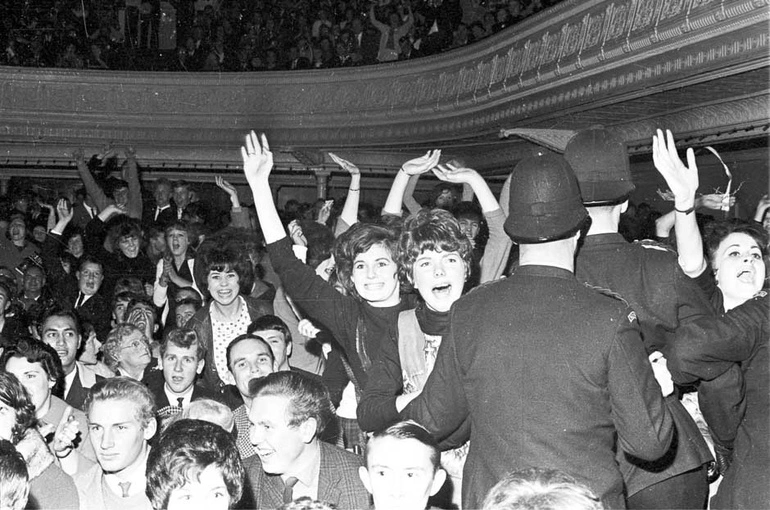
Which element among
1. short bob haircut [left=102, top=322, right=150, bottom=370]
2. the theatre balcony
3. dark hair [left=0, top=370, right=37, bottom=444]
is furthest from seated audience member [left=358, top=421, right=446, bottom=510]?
the theatre balcony

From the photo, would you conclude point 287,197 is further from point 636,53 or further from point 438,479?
point 438,479

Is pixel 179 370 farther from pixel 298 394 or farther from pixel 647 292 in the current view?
pixel 647 292

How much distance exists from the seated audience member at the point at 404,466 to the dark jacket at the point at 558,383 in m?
0.28

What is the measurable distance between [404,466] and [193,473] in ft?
2.06

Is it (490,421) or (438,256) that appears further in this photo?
(438,256)

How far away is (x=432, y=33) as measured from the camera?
12.3 metres

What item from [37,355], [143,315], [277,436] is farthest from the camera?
[143,315]

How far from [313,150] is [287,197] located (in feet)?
4.58

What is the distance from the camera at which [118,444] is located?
11.2 ft

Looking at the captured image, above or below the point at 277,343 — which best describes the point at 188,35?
above

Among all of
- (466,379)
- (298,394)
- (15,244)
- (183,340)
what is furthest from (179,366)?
(15,244)

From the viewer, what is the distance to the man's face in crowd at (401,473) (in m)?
2.72

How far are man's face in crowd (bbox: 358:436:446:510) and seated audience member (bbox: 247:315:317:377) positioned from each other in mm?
2007

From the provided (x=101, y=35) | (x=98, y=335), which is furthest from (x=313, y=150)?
(x=98, y=335)
